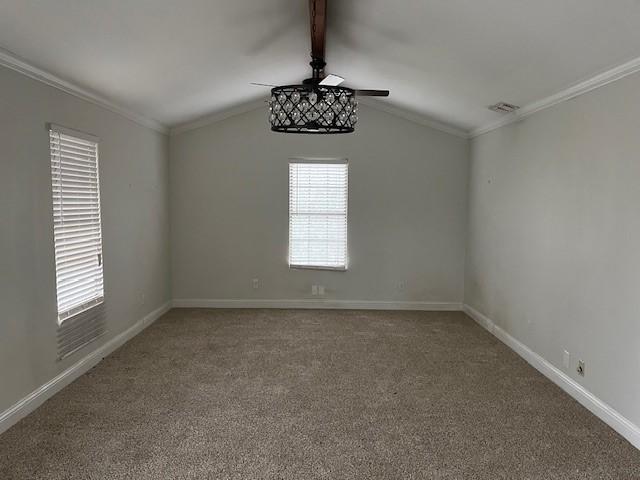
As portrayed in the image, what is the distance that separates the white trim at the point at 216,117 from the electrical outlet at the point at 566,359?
168 inches

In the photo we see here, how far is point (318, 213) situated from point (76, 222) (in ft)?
10.2

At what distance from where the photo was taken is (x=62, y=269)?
3529 mm

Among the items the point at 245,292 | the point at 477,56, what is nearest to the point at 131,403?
the point at 245,292

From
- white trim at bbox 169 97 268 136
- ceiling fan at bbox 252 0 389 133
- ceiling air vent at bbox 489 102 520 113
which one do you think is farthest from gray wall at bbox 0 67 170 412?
ceiling air vent at bbox 489 102 520 113

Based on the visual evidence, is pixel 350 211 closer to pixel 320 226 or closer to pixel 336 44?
pixel 320 226

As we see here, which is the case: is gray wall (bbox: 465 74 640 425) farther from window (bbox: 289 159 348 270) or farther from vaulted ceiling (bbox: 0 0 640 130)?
window (bbox: 289 159 348 270)

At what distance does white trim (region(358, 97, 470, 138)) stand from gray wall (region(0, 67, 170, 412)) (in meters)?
2.96

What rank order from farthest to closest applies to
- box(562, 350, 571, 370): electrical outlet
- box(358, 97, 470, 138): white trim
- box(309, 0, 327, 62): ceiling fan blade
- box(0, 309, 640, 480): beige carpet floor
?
box(358, 97, 470, 138): white trim, box(562, 350, 571, 370): electrical outlet, box(309, 0, 327, 62): ceiling fan blade, box(0, 309, 640, 480): beige carpet floor

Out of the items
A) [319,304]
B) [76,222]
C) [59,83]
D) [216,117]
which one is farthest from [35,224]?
[319,304]

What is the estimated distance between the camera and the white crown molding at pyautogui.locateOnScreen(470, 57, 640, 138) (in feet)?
9.54

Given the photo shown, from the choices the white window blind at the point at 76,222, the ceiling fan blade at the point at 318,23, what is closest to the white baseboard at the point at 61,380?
the white window blind at the point at 76,222

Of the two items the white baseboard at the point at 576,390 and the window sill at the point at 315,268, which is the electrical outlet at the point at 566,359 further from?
the window sill at the point at 315,268

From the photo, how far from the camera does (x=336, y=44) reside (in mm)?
4000

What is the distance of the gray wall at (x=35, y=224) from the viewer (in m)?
2.91
